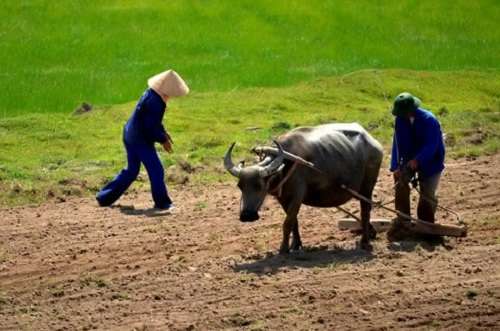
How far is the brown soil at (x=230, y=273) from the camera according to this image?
35.9ft

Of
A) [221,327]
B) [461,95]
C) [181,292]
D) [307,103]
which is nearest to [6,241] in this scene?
[181,292]

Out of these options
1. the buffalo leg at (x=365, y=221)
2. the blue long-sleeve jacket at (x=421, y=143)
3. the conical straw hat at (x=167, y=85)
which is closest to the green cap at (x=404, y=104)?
the blue long-sleeve jacket at (x=421, y=143)

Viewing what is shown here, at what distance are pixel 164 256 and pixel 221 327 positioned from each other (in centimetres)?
259

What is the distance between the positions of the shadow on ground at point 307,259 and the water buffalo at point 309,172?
16 centimetres

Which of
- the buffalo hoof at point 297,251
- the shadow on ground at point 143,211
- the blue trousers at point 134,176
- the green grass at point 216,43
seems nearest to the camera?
the buffalo hoof at point 297,251

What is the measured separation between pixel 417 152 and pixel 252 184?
2.01m

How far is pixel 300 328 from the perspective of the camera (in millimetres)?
10617

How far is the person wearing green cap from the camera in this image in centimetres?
1301

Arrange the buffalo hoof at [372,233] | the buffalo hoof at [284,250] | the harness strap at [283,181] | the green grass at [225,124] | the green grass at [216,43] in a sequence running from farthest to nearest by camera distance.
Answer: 1. the green grass at [216,43]
2. the green grass at [225,124]
3. the buffalo hoof at [372,233]
4. the buffalo hoof at [284,250]
5. the harness strap at [283,181]

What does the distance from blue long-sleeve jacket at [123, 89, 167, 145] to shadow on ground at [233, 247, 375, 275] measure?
119 inches

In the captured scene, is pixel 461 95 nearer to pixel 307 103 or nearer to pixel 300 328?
pixel 307 103

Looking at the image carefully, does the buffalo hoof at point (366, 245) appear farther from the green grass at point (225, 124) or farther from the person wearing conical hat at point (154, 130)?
the green grass at point (225, 124)

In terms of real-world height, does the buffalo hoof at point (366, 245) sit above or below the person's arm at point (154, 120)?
below

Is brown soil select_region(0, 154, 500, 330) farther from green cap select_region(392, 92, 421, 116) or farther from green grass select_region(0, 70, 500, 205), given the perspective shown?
green grass select_region(0, 70, 500, 205)
